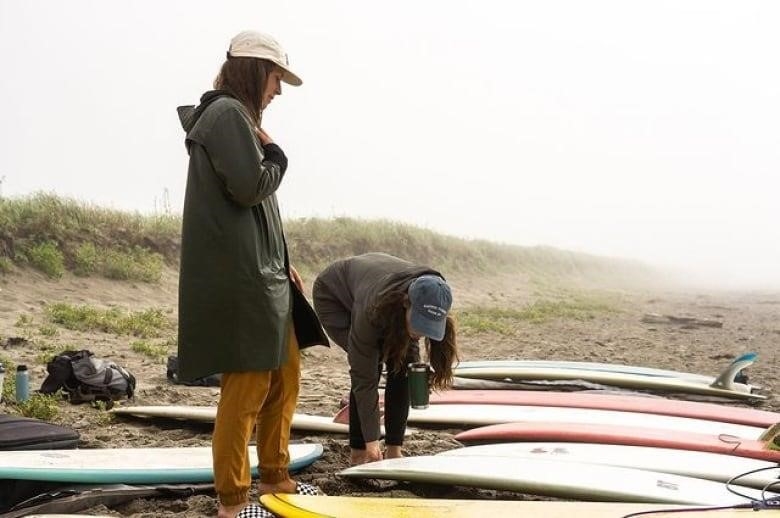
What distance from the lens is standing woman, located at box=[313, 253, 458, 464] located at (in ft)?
9.60

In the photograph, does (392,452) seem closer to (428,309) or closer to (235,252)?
(428,309)

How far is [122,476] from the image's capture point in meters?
3.15

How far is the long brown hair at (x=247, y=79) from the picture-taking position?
8.30ft

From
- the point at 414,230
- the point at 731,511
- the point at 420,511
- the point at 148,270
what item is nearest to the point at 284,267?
the point at 420,511

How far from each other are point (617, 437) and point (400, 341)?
1641 mm

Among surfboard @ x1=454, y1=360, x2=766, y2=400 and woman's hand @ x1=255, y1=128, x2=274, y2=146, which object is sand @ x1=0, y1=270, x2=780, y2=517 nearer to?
surfboard @ x1=454, y1=360, x2=766, y2=400

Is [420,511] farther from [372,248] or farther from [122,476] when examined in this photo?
[372,248]

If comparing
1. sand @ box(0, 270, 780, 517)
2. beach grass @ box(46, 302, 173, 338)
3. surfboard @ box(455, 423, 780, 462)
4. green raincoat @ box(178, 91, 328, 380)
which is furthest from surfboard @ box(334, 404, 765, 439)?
beach grass @ box(46, 302, 173, 338)

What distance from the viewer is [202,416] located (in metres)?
4.28

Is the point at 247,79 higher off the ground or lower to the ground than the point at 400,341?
higher

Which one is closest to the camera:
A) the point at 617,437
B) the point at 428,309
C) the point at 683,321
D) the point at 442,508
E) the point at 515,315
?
the point at 442,508

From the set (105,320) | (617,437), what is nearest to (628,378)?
(617,437)

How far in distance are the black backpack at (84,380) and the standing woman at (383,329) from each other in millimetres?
1865

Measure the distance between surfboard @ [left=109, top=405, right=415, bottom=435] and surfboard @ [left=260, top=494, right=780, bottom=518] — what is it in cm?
139
